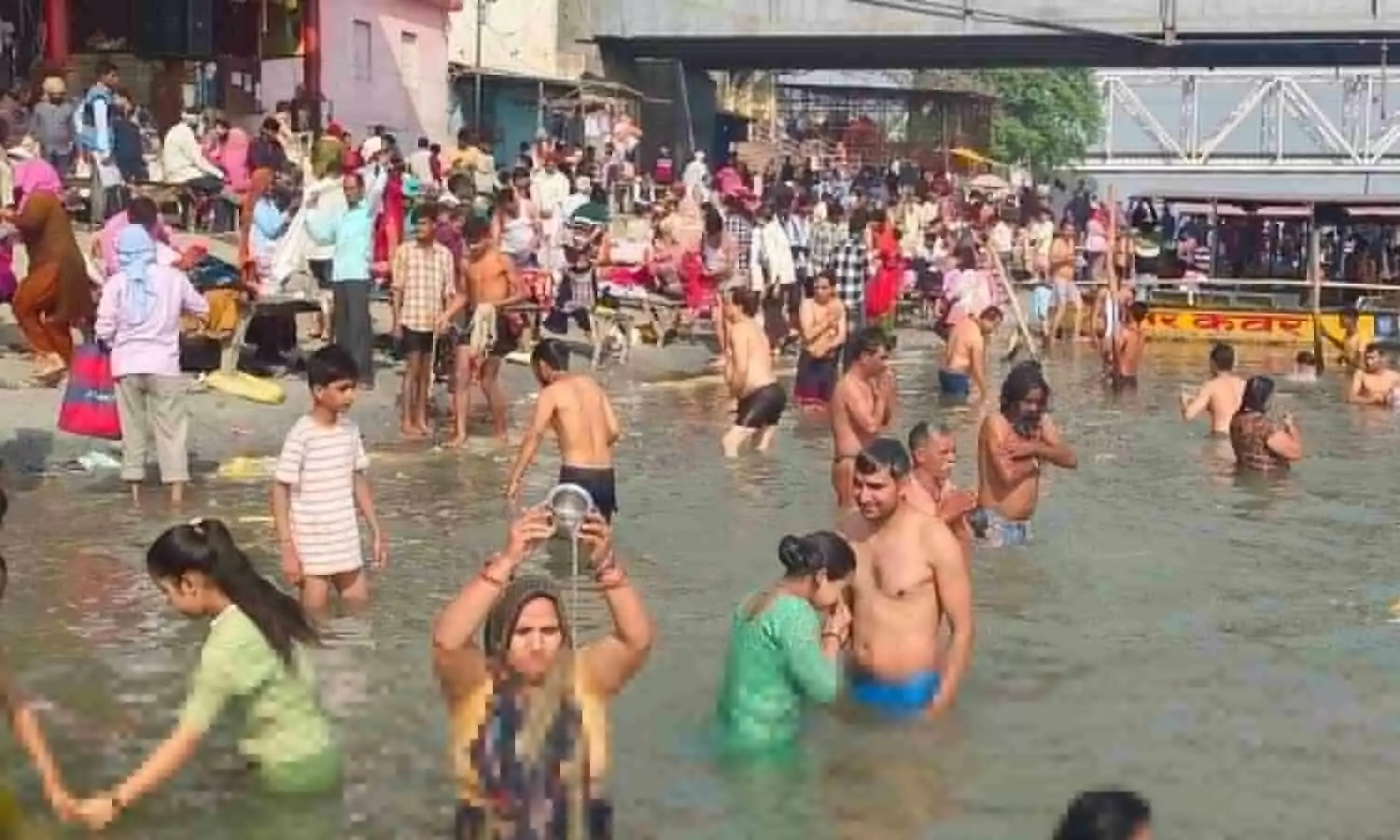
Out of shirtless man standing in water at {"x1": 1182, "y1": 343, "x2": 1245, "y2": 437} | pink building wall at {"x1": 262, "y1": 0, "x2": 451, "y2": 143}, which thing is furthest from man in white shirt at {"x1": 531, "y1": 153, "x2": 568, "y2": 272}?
shirtless man standing in water at {"x1": 1182, "y1": 343, "x2": 1245, "y2": 437}

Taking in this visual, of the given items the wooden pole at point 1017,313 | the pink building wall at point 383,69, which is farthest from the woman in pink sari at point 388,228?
the pink building wall at point 383,69

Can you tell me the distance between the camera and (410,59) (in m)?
32.9

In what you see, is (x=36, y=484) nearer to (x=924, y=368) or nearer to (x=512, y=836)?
(x=512, y=836)

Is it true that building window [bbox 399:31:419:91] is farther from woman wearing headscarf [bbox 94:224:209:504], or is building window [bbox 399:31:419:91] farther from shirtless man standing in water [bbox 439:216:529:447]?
woman wearing headscarf [bbox 94:224:209:504]

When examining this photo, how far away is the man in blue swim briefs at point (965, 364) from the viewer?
20.2 metres

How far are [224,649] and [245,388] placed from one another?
10.4 m

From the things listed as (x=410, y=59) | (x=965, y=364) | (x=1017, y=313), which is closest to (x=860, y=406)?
(x=965, y=364)

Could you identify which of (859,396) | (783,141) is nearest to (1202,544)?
(859,396)

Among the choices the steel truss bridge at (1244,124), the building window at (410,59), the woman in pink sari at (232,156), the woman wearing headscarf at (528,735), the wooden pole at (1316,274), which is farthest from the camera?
the steel truss bridge at (1244,124)

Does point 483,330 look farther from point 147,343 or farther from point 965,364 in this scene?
point 965,364

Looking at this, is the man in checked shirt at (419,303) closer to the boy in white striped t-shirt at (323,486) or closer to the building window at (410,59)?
the boy in white striped t-shirt at (323,486)

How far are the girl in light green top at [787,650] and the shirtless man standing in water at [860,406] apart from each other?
4361 mm

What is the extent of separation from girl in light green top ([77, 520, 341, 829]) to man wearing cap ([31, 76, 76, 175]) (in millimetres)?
14465

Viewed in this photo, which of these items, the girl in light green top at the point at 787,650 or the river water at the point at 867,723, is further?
the girl in light green top at the point at 787,650
